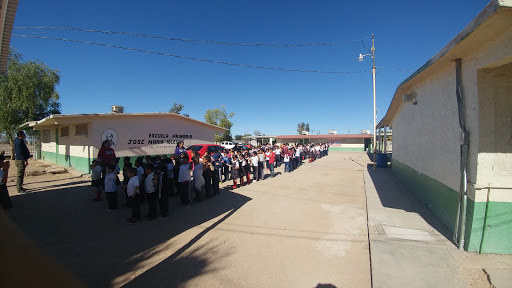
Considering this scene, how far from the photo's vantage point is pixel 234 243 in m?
4.42

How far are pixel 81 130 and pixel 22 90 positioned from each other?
1036cm

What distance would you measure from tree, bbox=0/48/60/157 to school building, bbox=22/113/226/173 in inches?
124

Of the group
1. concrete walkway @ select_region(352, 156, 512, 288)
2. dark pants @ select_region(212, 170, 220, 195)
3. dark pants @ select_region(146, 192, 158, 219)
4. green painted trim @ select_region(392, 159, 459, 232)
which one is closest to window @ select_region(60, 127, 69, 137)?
dark pants @ select_region(212, 170, 220, 195)

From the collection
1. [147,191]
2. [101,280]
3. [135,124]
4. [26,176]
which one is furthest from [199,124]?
[101,280]

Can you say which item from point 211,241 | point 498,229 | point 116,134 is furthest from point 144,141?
point 498,229

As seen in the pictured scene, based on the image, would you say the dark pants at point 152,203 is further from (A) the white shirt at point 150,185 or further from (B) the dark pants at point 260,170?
(B) the dark pants at point 260,170

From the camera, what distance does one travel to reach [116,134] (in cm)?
1300

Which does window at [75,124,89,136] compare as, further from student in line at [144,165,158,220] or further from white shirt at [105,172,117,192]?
student in line at [144,165,158,220]

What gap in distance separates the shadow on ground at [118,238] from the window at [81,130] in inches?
223

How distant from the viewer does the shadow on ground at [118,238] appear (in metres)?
3.41

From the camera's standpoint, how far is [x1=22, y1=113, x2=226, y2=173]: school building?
12086 millimetres

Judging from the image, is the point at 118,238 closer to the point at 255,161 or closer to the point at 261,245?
the point at 261,245

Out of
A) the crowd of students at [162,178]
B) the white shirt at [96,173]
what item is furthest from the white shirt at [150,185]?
the white shirt at [96,173]

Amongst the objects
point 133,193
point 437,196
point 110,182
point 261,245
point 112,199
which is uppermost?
point 110,182
